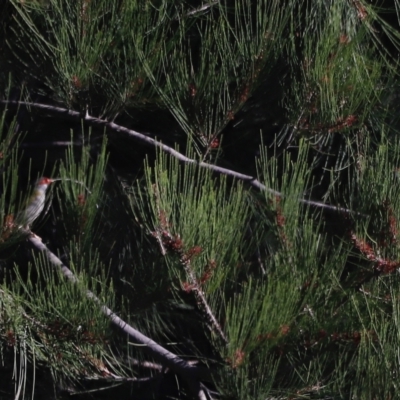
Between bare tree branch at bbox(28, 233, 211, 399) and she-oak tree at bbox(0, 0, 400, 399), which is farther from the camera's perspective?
bare tree branch at bbox(28, 233, 211, 399)

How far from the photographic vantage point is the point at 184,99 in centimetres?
185

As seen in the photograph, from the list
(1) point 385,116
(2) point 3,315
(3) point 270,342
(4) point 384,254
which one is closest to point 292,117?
(1) point 385,116

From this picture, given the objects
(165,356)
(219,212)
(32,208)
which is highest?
(219,212)

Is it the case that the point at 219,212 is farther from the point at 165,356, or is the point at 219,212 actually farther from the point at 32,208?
the point at 32,208

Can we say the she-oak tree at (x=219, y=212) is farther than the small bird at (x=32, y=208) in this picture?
No

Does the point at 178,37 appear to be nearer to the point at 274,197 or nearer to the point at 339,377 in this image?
the point at 274,197

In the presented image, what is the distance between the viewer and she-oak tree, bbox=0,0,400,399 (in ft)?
4.99

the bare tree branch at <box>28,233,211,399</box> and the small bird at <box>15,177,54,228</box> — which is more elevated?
the small bird at <box>15,177,54,228</box>

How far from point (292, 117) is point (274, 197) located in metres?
0.31

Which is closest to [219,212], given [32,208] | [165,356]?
[165,356]

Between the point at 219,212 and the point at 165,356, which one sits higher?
the point at 219,212

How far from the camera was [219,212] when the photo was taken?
1525mm

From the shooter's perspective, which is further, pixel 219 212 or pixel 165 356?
pixel 165 356

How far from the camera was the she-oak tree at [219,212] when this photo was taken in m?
1.52
